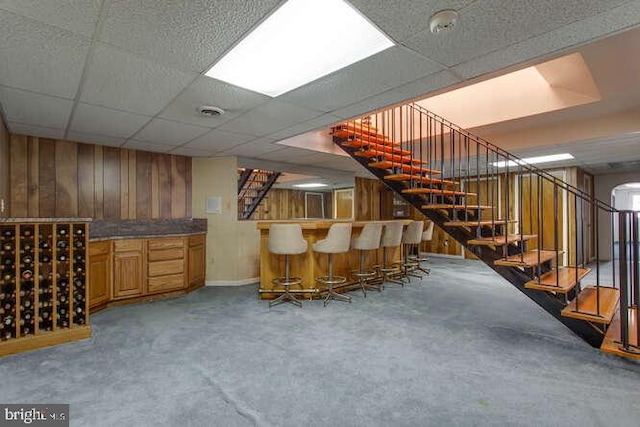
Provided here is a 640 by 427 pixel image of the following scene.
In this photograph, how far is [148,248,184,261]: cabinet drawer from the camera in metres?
4.29

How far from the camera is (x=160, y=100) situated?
8.95 feet

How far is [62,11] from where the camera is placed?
154cm

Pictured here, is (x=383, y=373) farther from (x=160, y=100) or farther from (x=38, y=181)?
(x=38, y=181)

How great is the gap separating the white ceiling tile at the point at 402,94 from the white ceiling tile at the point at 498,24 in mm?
363

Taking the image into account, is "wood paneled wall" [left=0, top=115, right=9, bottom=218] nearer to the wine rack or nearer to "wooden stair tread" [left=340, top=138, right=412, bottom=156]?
the wine rack

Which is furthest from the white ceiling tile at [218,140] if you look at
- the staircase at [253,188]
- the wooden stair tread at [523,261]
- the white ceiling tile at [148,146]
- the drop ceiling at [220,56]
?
the wooden stair tread at [523,261]

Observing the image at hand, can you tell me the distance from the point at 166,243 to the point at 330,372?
10.5 feet

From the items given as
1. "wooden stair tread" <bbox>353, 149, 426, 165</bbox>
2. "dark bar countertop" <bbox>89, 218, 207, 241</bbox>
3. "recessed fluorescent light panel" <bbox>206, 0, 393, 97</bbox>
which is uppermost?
"recessed fluorescent light panel" <bbox>206, 0, 393, 97</bbox>

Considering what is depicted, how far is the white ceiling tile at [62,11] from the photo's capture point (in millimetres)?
1473

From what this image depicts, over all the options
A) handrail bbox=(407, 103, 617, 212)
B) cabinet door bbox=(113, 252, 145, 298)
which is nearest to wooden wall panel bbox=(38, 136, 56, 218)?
cabinet door bbox=(113, 252, 145, 298)

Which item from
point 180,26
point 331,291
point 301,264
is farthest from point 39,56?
point 331,291

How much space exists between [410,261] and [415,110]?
2729mm

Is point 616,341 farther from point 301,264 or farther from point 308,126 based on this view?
point 308,126

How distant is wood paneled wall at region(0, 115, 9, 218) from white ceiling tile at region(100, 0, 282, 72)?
238 cm
